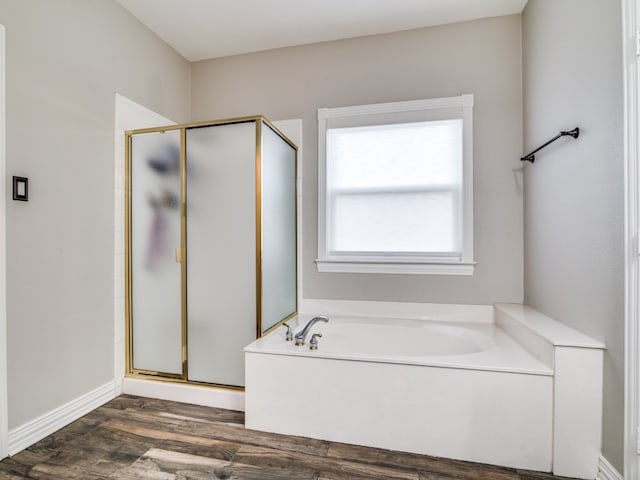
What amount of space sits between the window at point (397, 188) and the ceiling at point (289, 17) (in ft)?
1.97

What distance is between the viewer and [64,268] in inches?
77.1

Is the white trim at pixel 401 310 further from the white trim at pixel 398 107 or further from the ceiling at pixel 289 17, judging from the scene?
the ceiling at pixel 289 17

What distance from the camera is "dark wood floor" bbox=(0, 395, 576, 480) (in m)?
1.54

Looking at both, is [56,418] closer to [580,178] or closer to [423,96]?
[580,178]

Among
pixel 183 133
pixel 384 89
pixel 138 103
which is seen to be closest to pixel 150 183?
pixel 183 133

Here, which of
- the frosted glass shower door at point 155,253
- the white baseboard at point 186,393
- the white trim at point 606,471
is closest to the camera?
the white trim at point 606,471

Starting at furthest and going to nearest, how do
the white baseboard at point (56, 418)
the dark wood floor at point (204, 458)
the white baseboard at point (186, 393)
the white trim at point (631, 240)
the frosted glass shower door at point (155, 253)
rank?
the frosted glass shower door at point (155, 253)
the white baseboard at point (186, 393)
the white baseboard at point (56, 418)
the dark wood floor at point (204, 458)
the white trim at point (631, 240)

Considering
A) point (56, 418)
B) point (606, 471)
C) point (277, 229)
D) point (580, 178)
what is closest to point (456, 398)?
point (606, 471)

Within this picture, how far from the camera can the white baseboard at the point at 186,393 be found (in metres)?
2.17

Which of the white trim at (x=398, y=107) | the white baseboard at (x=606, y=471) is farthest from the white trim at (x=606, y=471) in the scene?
the white trim at (x=398, y=107)

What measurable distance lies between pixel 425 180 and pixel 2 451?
9.82 feet

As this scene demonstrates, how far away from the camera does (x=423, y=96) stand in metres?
2.64

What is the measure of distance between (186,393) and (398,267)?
1.78 m

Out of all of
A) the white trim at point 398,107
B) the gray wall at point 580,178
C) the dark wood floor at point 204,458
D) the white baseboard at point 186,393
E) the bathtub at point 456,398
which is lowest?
the dark wood floor at point 204,458
